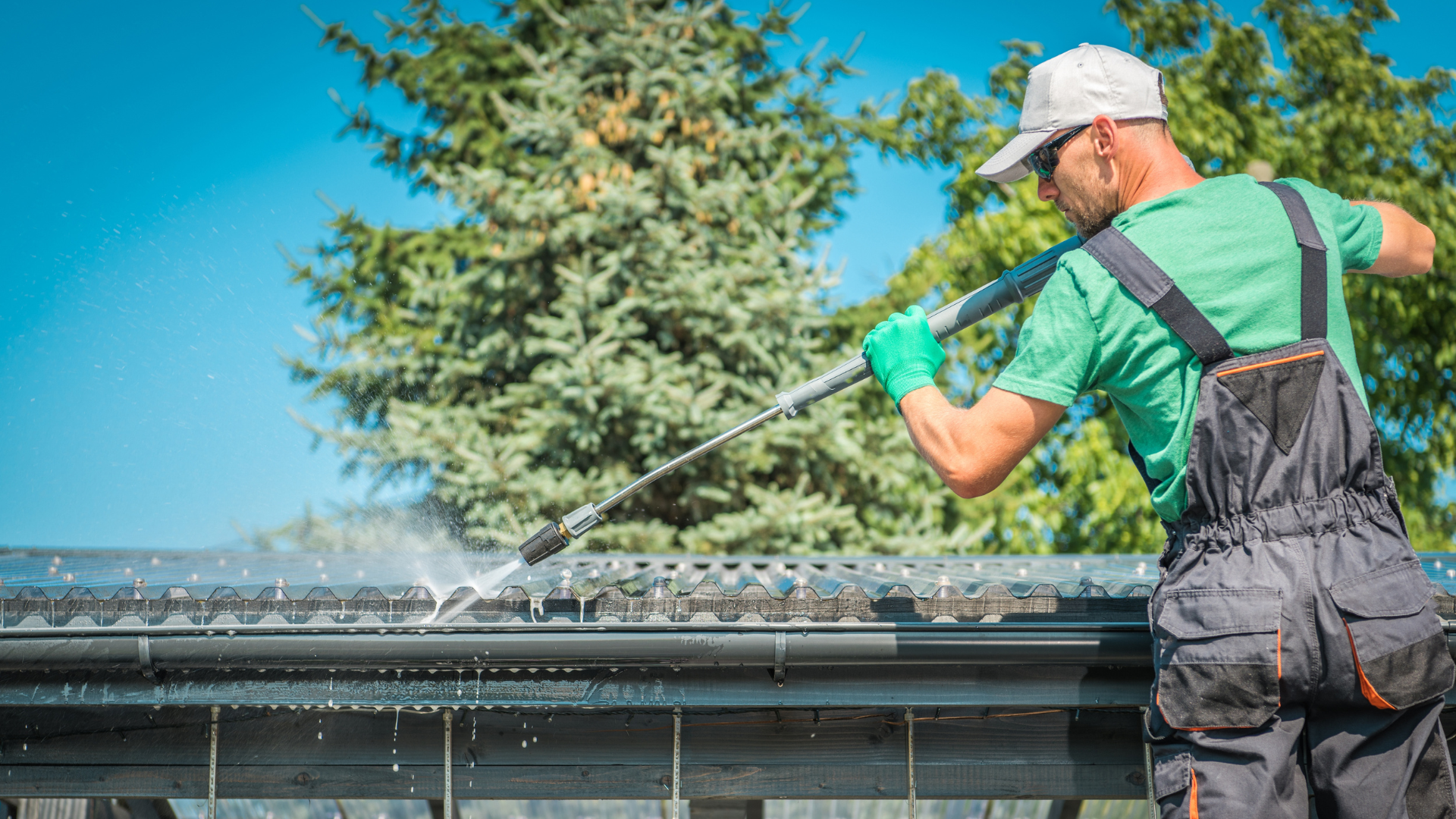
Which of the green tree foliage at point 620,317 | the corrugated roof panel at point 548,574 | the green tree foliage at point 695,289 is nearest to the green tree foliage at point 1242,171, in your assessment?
the green tree foliage at point 695,289

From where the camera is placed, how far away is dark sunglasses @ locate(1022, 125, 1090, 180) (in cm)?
184

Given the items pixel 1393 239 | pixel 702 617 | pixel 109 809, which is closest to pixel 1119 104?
pixel 1393 239

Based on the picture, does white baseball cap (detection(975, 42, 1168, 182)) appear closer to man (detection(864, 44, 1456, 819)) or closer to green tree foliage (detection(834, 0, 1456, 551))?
man (detection(864, 44, 1456, 819))

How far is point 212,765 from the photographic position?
2357 millimetres

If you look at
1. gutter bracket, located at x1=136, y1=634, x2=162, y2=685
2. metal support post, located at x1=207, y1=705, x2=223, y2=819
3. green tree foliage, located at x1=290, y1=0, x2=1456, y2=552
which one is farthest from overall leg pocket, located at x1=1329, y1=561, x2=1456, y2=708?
green tree foliage, located at x1=290, y1=0, x2=1456, y2=552

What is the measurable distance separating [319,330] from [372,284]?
1024mm

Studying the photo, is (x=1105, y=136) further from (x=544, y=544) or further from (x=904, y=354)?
(x=544, y=544)

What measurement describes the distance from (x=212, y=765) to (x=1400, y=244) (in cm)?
276

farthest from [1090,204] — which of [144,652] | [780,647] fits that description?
[144,652]

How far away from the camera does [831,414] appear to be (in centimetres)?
762

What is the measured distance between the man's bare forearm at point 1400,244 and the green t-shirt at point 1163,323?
303 mm

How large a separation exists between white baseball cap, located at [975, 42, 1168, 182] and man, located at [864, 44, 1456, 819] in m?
0.18

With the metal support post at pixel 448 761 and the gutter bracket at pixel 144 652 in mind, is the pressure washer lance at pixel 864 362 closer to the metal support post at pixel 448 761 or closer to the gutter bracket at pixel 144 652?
the metal support post at pixel 448 761

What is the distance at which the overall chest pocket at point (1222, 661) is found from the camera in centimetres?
155
